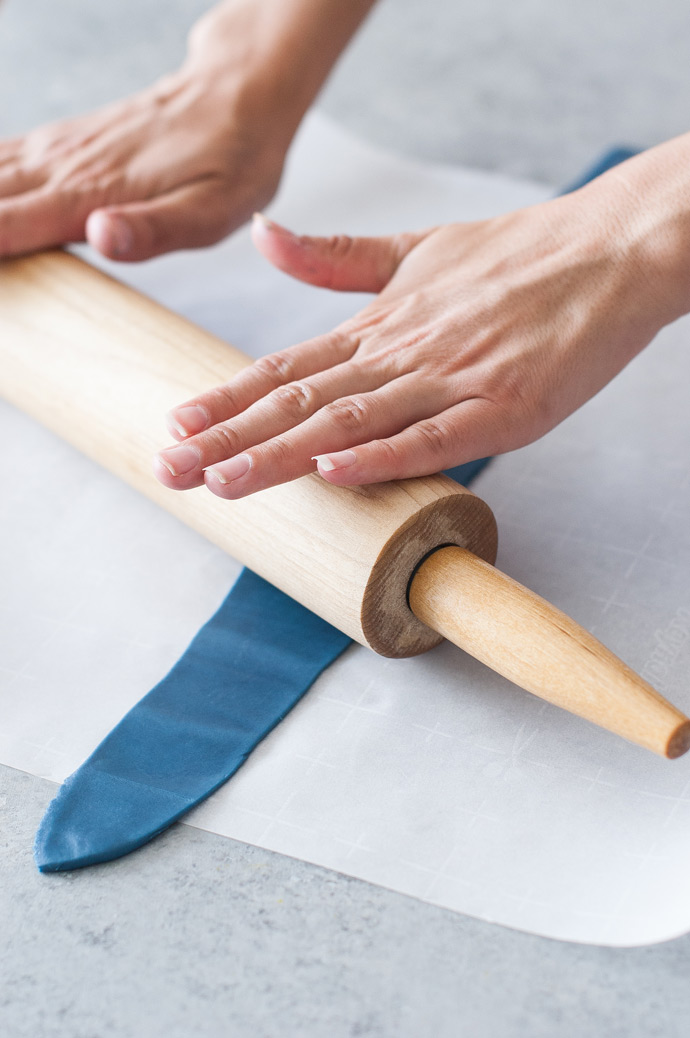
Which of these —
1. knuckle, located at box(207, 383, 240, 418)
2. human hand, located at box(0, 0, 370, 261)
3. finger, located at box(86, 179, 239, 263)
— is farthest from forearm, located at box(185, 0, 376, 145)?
knuckle, located at box(207, 383, 240, 418)

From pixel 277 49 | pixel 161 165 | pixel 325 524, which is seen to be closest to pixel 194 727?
pixel 325 524

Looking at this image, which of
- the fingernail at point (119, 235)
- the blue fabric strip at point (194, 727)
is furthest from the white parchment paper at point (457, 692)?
the fingernail at point (119, 235)

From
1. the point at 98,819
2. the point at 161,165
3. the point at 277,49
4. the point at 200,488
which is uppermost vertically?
→ the point at 277,49

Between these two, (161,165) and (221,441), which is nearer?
(221,441)

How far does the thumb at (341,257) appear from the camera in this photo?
1.13m

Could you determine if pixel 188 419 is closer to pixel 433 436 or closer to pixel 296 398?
pixel 296 398

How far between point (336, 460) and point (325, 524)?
0.08 m

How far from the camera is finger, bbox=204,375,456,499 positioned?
85cm

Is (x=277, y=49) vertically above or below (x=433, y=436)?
above

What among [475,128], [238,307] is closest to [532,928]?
[238,307]

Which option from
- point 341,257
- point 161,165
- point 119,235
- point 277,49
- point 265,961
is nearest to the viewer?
point 265,961

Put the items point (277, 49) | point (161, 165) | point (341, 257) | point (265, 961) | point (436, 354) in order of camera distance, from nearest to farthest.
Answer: point (265, 961), point (436, 354), point (341, 257), point (161, 165), point (277, 49)

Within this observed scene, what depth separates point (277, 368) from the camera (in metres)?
0.99

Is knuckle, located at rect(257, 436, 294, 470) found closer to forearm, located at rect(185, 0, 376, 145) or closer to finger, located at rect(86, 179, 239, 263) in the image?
finger, located at rect(86, 179, 239, 263)
